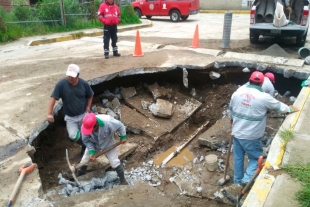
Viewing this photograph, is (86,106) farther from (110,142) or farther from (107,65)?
(107,65)

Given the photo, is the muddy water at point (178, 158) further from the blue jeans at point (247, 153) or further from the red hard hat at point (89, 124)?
the red hard hat at point (89, 124)

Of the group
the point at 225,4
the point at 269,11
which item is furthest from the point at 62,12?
the point at 225,4

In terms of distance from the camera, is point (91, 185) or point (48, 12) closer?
point (91, 185)

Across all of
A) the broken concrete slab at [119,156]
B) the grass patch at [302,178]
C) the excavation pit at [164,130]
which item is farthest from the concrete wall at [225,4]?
the grass patch at [302,178]

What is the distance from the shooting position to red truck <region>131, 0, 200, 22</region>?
17875mm

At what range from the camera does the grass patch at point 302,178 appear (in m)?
2.72

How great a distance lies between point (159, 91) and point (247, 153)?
3327 millimetres

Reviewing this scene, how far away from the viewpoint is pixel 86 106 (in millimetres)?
5004

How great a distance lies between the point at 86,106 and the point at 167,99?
2.84 meters

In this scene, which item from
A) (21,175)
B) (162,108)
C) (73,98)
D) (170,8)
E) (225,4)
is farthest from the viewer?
(225,4)

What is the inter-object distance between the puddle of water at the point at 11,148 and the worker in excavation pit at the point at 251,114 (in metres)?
3.12

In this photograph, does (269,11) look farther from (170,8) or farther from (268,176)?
(170,8)

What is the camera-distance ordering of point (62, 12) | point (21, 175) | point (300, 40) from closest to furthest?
1. point (21, 175)
2. point (300, 40)
3. point (62, 12)

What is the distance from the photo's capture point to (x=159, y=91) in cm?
735
